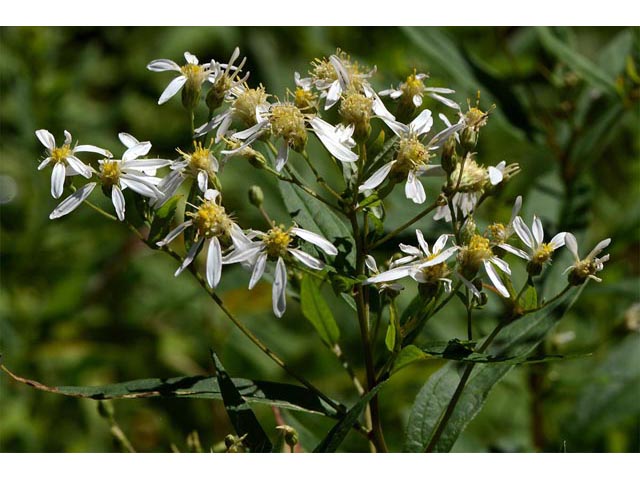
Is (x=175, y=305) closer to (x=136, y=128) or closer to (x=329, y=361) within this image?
(x=329, y=361)

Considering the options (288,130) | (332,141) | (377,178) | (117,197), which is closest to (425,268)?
(377,178)

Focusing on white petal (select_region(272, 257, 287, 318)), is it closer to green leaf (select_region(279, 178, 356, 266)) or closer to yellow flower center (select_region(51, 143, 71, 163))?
green leaf (select_region(279, 178, 356, 266))

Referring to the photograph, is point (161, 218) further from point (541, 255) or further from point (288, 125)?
point (541, 255)

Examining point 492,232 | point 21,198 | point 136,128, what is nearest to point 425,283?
point 492,232

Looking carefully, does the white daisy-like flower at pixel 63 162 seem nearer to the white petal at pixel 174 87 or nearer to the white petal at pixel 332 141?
the white petal at pixel 174 87

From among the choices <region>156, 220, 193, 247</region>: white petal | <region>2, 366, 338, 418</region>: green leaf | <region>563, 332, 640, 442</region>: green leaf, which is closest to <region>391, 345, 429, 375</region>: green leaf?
<region>2, 366, 338, 418</region>: green leaf

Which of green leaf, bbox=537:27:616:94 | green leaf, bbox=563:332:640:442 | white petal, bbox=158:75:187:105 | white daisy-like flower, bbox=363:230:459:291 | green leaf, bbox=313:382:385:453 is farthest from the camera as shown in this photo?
green leaf, bbox=563:332:640:442
